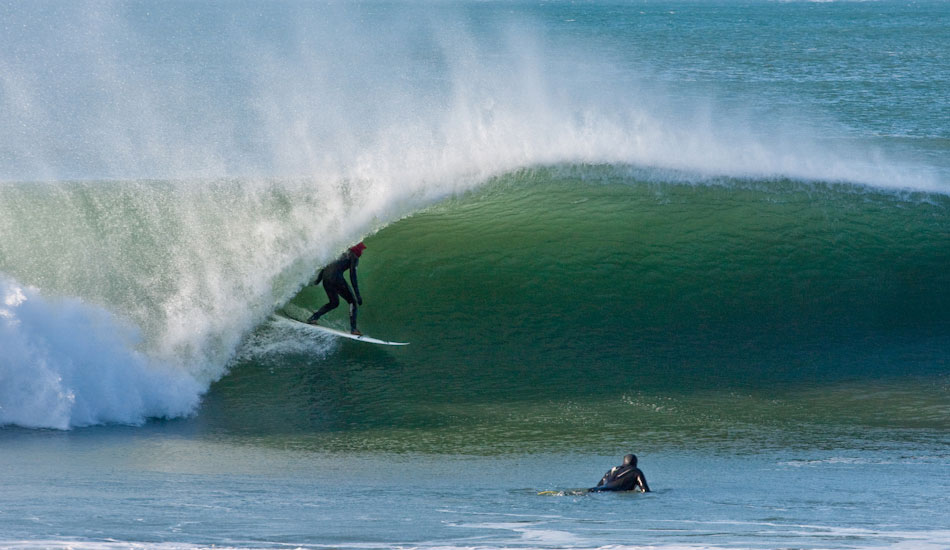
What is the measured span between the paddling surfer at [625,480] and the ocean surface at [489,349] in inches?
4.4

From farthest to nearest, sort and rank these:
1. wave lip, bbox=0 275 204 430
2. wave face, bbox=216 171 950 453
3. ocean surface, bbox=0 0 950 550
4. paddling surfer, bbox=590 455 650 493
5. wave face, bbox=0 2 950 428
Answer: wave face, bbox=0 2 950 428, wave face, bbox=216 171 950 453, wave lip, bbox=0 275 204 430, paddling surfer, bbox=590 455 650 493, ocean surface, bbox=0 0 950 550

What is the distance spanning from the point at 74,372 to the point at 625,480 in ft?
14.7

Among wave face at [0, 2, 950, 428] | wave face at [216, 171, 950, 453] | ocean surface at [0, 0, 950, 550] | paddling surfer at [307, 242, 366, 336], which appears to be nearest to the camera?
ocean surface at [0, 0, 950, 550]

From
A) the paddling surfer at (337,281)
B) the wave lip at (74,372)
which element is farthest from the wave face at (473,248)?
the paddling surfer at (337,281)

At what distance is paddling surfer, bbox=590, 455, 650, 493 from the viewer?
618cm

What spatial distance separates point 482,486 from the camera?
638 cm

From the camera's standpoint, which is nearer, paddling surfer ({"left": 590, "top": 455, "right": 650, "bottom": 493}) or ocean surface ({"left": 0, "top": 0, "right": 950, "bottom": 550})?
ocean surface ({"left": 0, "top": 0, "right": 950, "bottom": 550})

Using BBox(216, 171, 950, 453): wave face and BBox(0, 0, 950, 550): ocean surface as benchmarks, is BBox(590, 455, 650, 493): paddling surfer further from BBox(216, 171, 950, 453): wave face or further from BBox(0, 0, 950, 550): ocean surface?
BBox(216, 171, 950, 453): wave face

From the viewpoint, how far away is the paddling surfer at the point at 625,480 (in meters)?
6.18

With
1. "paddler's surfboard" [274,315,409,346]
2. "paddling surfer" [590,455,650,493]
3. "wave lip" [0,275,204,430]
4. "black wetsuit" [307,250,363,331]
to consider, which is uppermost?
"black wetsuit" [307,250,363,331]

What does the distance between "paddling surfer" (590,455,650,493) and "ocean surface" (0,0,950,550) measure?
0.36ft

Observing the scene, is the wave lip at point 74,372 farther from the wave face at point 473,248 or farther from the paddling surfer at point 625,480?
the paddling surfer at point 625,480

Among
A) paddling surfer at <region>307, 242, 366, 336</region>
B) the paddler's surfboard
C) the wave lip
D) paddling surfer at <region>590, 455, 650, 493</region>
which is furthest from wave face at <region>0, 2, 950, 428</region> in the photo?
paddling surfer at <region>590, 455, 650, 493</region>

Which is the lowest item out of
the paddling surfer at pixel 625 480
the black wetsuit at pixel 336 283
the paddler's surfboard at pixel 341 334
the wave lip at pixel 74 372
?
the paddling surfer at pixel 625 480
